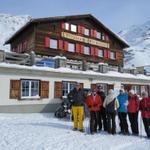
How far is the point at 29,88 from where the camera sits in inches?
671

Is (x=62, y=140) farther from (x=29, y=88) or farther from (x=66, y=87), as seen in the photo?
(x=66, y=87)

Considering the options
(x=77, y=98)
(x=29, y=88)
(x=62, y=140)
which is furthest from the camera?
(x=29, y=88)

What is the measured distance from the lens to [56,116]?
15.6 m

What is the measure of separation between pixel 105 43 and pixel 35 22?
9336 millimetres

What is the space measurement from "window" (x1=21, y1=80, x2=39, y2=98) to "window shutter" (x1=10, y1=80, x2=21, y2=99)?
0.44 m

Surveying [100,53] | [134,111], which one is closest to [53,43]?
[100,53]

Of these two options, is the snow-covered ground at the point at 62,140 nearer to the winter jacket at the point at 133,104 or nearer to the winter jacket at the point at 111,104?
the winter jacket at the point at 111,104

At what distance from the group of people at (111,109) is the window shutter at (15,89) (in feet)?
20.5

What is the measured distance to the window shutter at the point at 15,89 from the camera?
16.0 m

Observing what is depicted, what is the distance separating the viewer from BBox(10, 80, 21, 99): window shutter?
16.0m

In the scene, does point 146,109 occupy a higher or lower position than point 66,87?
lower

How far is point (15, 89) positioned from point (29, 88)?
112 cm

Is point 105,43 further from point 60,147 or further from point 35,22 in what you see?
point 60,147

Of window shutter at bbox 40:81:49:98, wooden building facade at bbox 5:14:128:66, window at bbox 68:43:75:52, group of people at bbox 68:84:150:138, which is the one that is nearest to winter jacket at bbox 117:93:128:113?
group of people at bbox 68:84:150:138
